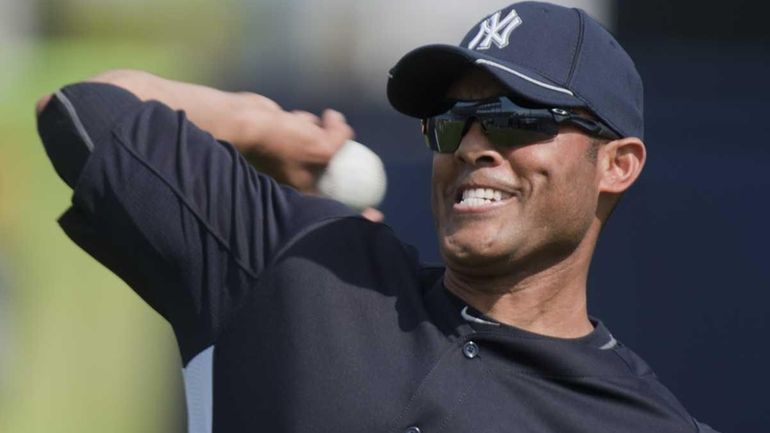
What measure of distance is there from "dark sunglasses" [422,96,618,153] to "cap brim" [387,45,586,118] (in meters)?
0.02

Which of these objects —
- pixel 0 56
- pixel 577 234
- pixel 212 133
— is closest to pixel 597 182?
pixel 577 234

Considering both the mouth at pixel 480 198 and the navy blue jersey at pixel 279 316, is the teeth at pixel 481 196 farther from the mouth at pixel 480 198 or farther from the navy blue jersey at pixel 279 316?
the navy blue jersey at pixel 279 316

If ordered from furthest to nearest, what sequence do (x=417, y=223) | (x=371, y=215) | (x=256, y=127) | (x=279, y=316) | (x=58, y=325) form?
1. (x=58, y=325)
2. (x=417, y=223)
3. (x=371, y=215)
4. (x=256, y=127)
5. (x=279, y=316)

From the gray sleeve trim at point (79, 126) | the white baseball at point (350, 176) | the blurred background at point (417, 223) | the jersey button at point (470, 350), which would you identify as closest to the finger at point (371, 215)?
the white baseball at point (350, 176)

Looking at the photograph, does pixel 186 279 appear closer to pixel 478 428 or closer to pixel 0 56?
pixel 478 428

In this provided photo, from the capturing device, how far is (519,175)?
2.32 meters

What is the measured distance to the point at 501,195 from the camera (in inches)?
91.4

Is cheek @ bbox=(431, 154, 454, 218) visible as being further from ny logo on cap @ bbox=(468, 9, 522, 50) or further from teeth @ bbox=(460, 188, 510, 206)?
ny logo on cap @ bbox=(468, 9, 522, 50)

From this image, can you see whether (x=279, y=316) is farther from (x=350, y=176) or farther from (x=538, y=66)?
(x=538, y=66)

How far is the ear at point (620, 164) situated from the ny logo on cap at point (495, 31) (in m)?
0.27

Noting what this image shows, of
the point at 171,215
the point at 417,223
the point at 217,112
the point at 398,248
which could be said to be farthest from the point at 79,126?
the point at 417,223

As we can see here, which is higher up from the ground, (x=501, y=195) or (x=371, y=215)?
(x=501, y=195)

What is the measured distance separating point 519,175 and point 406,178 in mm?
1248

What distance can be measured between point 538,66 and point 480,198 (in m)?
0.25
